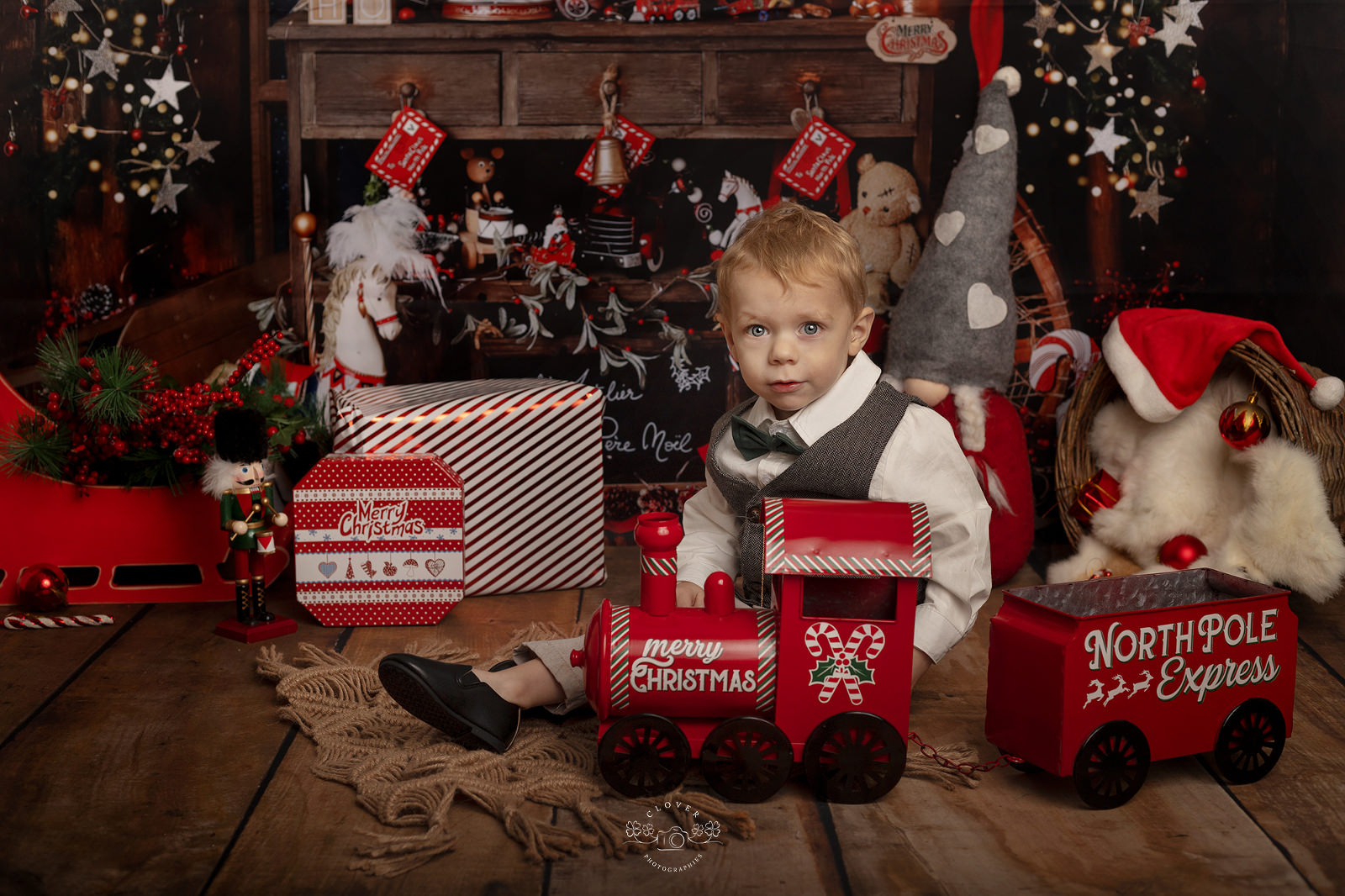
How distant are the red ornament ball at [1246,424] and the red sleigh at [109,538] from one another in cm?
190

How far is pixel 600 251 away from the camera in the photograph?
99.4 inches

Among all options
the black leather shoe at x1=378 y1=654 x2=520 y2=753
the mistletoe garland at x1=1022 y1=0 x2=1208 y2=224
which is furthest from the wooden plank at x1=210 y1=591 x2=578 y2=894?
the mistletoe garland at x1=1022 y1=0 x2=1208 y2=224

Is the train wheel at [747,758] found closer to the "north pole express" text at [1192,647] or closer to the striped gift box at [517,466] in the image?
the "north pole express" text at [1192,647]

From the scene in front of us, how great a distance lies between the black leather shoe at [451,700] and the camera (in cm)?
143

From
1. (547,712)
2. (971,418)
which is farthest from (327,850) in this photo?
(971,418)

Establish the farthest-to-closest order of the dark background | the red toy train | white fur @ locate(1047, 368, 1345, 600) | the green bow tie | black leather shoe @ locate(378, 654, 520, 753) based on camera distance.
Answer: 1. the dark background
2. white fur @ locate(1047, 368, 1345, 600)
3. the green bow tie
4. black leather shoe @ locate(378, 654, 520, 753)
5. the red toy train

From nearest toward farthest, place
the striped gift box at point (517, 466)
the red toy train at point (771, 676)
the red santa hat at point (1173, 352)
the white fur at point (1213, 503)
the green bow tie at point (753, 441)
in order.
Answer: the red toy train at point (771, 676)
the green bow tie at point (753, 441)
the white fur at point (1213, 503)
the red santa hat at point (1173, 352)
the striped gift box at point (517, 466)

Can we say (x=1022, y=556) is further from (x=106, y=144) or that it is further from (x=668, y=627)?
(x=106, y=144)

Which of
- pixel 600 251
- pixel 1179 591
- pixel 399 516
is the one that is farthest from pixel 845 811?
pixel 600 251

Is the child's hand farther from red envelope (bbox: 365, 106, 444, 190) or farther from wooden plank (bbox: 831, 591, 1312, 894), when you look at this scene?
red envelope (bbox: 365, 106, 444, 190)

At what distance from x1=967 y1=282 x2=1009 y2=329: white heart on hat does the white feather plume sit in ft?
3.96

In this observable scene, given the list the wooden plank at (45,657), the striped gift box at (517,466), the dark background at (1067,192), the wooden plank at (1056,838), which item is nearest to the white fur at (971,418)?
the dark background at (1067,192)

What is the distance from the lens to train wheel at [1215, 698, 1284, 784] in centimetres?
141

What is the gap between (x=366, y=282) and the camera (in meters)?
2.51
